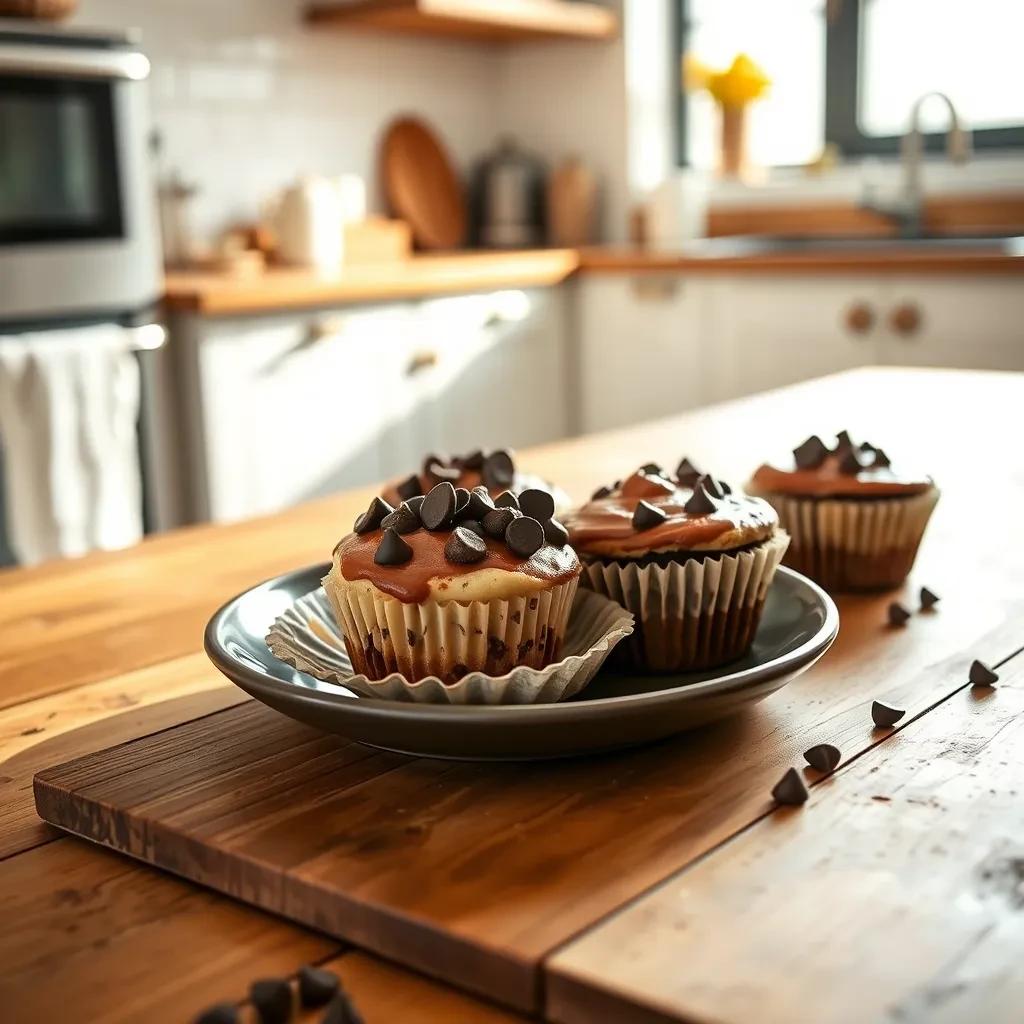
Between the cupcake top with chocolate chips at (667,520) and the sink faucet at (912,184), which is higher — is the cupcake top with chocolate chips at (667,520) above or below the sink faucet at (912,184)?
below

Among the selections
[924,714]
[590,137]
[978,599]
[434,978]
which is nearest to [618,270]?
[590,137]

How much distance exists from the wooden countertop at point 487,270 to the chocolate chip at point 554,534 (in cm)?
232

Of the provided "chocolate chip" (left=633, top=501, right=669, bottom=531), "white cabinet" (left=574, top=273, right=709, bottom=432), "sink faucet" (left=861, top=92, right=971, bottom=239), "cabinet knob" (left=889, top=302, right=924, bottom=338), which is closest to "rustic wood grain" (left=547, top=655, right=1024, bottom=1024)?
"chocolate chip" (left=633, top=501, right=669, bottom=531)

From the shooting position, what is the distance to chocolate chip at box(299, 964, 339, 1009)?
0.54 meters

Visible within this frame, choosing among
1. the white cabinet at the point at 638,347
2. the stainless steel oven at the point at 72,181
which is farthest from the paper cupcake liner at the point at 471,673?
the white cabinet at the point at 638,347

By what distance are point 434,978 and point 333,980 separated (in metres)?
0.05

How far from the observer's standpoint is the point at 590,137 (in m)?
4.54

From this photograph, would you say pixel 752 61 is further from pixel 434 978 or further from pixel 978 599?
pixel 434 978

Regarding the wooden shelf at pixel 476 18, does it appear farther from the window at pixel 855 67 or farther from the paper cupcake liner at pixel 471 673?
the paper cupcake liner at pixel 471 673

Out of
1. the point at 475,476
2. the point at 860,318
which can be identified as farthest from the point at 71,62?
the point at 475,476

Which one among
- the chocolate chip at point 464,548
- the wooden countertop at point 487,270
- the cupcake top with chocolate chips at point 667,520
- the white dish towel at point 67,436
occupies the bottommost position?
the white dish towel at point 67,436

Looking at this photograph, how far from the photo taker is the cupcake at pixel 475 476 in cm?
103

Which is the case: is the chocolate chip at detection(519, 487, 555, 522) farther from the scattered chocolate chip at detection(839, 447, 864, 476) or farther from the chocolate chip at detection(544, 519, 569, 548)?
the scattered chocolate chip at detection(839, 447, 864, 476)

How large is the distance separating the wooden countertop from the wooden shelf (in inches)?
26.1
